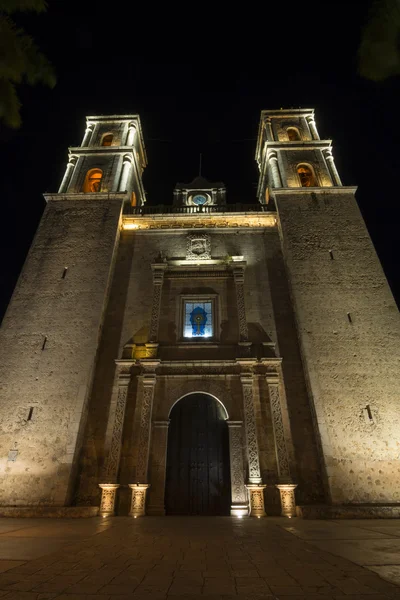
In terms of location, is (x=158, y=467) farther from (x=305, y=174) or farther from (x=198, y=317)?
(x=305, y=174)

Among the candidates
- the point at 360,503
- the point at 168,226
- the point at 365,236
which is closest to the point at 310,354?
the point at 360,503

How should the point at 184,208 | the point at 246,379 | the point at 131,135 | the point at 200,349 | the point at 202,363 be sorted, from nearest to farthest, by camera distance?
the point at 246,379 → the point at 202,363 → the point at 200,349 → the point at 184,208 → the point at 131,135

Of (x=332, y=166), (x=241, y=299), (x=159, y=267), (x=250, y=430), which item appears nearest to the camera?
(x=250, y=430)

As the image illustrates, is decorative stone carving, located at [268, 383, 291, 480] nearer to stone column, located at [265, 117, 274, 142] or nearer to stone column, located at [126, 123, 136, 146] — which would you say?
stone column, located at [265, 117, 274, 142]

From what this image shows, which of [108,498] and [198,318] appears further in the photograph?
[198,318]

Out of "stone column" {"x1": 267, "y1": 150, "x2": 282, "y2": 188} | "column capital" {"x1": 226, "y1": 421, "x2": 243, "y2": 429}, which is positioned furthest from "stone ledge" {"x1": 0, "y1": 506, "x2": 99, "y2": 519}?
"stone column" {"x1": 267, "y1": 150, "x2": 282, "y2": 188}

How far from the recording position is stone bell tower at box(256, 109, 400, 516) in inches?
374

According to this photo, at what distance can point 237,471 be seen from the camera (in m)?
9.88

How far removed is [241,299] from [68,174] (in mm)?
11711

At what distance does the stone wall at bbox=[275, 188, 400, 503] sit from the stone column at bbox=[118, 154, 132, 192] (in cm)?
781


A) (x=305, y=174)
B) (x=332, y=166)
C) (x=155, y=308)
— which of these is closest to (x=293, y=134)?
(x=305, y=174)

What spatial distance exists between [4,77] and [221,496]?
1096 centimetres

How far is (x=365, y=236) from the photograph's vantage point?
546 inches

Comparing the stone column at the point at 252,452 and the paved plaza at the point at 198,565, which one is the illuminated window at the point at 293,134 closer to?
the stone column at the point at 252,452
